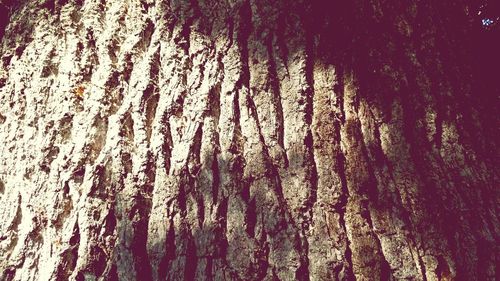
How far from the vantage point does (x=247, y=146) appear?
1.25 meters

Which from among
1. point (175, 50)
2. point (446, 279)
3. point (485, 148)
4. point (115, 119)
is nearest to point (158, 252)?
point (115, 119)

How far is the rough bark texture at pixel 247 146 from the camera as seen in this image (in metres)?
1.14

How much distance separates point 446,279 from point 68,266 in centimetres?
106

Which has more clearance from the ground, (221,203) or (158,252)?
(221,203)

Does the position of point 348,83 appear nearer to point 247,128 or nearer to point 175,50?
point 247,128

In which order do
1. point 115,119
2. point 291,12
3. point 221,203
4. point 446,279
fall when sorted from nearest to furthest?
point 446,279 < point 221,203 < point 115,119 < point 291,12

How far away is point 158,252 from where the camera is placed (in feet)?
3.83

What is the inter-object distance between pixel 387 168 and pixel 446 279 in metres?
0.34

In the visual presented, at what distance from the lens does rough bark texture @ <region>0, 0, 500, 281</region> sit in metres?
1.14

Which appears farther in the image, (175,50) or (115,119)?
(175,50)

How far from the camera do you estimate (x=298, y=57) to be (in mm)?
1362

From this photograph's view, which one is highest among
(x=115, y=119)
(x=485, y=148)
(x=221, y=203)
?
(x=115, y=119)

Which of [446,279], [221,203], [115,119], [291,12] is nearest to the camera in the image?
[446,279]

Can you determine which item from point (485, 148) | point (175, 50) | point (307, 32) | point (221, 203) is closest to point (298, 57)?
point (307, 32)
